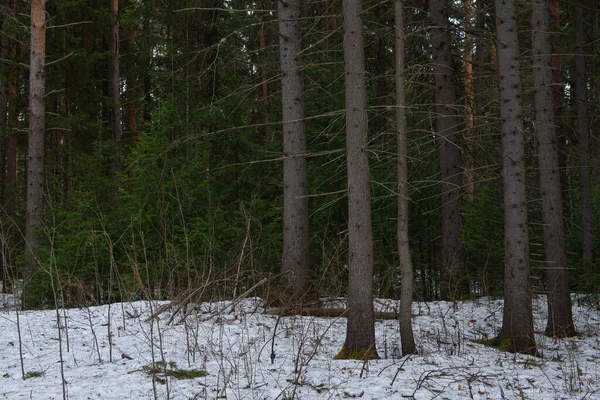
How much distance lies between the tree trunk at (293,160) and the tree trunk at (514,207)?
317 cm

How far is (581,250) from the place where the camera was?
42.8 ft

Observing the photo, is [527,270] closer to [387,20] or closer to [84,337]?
[84,337]

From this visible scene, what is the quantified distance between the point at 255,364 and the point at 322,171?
691cm

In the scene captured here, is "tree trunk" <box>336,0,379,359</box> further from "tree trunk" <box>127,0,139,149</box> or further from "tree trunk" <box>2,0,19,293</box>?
"tree trunk" <box>127,0,139,149</box>

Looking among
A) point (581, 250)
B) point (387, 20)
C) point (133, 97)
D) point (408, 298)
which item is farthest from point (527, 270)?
point (133, 97)

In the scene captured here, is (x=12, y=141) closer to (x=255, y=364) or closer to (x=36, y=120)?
(x=36, y=120)

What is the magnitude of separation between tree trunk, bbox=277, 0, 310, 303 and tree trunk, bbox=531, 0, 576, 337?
12.8 feet

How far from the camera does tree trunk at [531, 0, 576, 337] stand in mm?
9391

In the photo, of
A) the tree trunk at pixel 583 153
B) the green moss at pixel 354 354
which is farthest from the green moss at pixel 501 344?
the tree trunk at pixel 583 153

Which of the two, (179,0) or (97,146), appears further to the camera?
(97,146)

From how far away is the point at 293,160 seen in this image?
9.65m

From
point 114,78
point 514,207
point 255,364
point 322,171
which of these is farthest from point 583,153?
point 114,78

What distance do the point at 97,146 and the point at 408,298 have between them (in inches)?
420

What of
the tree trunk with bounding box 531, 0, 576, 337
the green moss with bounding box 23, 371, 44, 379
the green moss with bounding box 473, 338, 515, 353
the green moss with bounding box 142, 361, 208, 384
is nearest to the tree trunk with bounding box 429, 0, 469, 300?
the tree trunk with bounding box 531, 0, 576, 337
